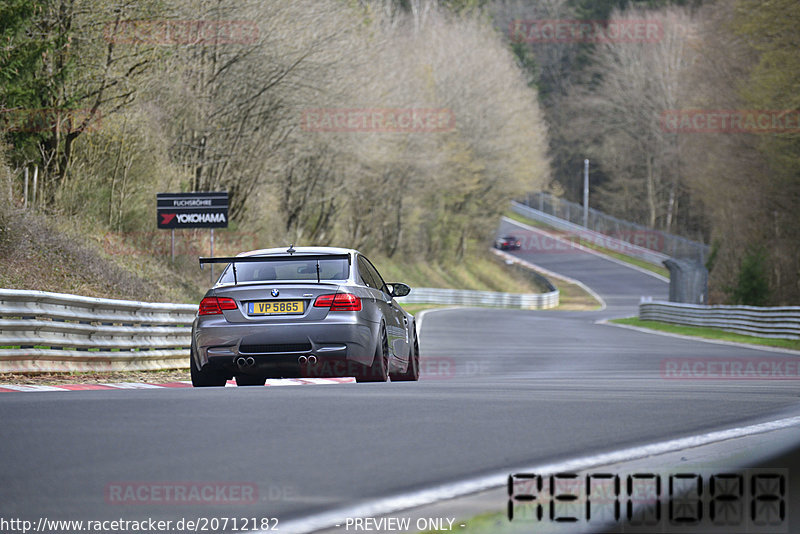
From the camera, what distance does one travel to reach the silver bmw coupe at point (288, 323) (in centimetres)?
1161

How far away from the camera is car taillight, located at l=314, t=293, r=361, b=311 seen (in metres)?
11.7

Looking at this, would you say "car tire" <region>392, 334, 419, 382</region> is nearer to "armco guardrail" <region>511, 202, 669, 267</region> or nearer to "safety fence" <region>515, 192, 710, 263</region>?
"safety fence" <region>515, 192, 710, 263</region>

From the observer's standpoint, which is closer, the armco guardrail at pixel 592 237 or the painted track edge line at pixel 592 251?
the painted track edge line at pixel 592 251

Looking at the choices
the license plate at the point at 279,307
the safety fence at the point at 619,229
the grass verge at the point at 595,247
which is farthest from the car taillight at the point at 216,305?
the safety fence at the point at 619,229

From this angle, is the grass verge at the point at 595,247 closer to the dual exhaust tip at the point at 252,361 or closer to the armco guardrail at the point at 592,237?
the armco guardrail at the point at 592,237

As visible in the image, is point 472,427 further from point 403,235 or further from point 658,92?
point 658,92

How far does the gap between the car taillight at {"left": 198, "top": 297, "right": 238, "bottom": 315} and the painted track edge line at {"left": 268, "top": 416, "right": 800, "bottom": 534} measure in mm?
5708

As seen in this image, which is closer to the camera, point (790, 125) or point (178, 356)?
point (178, 356)

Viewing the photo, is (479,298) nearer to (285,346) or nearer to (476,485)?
(285,346)

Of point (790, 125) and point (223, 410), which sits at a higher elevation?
point (790, 125)

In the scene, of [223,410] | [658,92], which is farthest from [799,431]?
[658,92]

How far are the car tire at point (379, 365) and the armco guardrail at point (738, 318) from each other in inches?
806

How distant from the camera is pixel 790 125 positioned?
39000mm

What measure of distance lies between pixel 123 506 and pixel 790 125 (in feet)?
122
